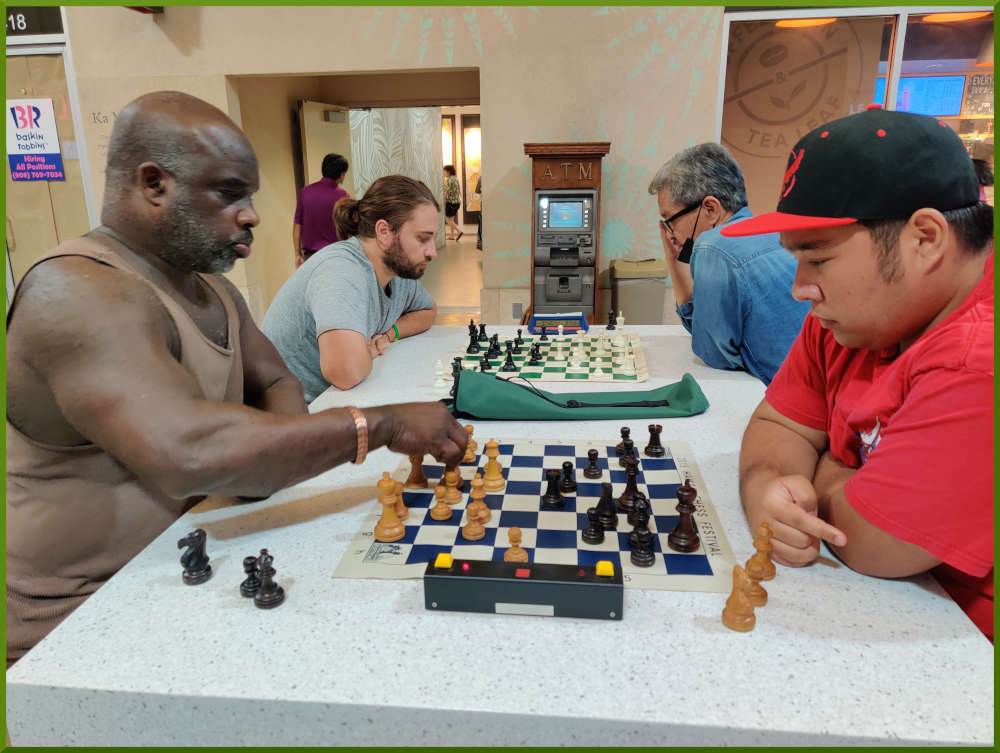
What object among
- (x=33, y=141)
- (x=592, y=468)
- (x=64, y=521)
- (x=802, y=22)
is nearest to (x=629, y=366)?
(x=592, y=468)

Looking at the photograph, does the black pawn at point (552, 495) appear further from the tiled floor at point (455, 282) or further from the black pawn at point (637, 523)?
the tiled floor at point (455, 282)

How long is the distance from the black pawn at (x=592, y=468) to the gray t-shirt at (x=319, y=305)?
118 cm

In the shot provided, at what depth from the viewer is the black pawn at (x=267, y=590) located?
112cm

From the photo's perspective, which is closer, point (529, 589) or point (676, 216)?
point (529, 589)

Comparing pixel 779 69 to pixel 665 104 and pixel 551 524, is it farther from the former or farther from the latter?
pixel 551 524

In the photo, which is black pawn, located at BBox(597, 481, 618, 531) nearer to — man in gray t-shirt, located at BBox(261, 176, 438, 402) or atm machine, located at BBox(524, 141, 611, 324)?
man in gray t-shirt, located at BBox(261, 176, 438, 402)

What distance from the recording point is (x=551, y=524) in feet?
4.44

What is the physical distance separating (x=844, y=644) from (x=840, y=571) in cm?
21

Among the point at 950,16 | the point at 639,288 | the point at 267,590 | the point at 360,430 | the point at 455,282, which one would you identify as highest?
the point at 950,16

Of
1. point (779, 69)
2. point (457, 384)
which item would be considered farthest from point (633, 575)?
point (779, 69)

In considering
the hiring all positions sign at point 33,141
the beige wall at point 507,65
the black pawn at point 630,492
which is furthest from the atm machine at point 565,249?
the hiring all positions sign at point 33,141

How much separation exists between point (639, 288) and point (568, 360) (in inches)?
127

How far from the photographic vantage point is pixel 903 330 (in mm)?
1157

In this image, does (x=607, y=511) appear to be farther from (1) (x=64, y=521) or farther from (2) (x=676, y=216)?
(2) (x=676, y=216)
